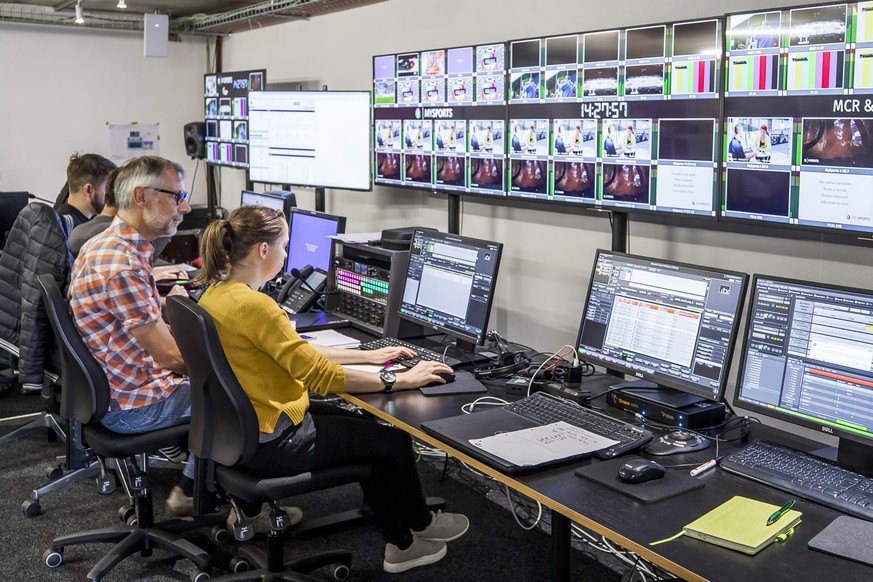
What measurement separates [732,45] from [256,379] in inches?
67.1

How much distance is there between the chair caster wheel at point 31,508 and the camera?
3.40m

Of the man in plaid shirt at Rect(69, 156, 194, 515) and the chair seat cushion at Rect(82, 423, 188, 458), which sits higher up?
the man in plaid shirt at Rect(69, 156, 194, 515)

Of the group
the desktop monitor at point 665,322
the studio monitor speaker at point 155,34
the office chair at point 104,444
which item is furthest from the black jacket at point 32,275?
the studio monitor speaker at point 155,34

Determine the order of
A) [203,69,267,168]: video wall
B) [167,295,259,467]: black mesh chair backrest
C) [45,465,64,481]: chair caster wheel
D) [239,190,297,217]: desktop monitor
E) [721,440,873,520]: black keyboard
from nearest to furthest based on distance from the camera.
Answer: [721,440,873,520]: black keyboard → [167,295,259,467]: black mesh chair backrest → [45,465,64,481]: chair caster wheel → [239,190,297,217]: desktop monitor → [203,69,267,168]: video wall

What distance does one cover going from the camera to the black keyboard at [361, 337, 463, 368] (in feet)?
9.66

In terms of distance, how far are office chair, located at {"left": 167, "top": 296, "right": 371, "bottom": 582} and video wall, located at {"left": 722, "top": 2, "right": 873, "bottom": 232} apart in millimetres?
1457

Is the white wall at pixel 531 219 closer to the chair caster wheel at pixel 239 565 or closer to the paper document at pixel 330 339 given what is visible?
the paper document at pixel 330 339

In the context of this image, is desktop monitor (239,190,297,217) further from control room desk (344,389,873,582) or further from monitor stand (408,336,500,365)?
control room desk (344,389,873,582)

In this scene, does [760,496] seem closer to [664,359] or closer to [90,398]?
[664,359]

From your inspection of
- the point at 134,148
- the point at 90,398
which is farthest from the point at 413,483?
the point at 134,148

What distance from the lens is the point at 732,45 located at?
254cm

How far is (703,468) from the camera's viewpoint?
2.03 meters

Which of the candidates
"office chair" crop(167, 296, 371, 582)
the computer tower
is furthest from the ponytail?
the computer tower

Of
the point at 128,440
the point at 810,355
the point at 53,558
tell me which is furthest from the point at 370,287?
the point at 810,355
